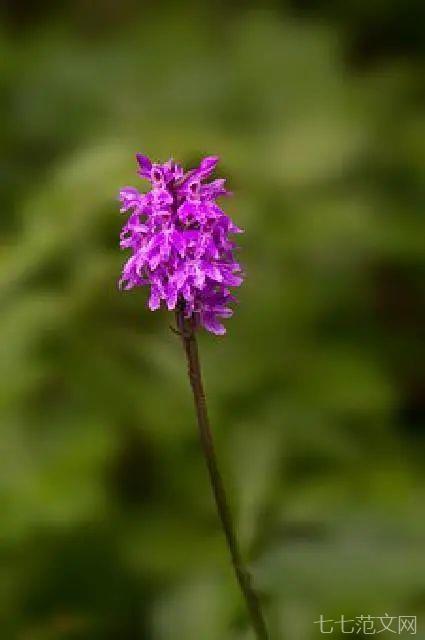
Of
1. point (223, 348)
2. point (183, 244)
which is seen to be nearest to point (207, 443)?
point (183, 244)

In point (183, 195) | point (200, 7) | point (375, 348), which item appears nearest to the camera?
point (183, 195)

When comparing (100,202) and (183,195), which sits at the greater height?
(100,202)

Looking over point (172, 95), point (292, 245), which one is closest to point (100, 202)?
point (292, 245)

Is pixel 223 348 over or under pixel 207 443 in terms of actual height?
over

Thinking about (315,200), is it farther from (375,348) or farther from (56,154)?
(56,154)

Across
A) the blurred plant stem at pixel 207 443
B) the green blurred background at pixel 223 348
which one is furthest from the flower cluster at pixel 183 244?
the green blurred background at pixel 223 348

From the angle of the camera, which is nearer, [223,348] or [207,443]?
[207,443]

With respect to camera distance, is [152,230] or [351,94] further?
[351,94]

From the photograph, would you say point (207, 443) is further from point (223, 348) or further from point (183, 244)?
point (223, 348)
